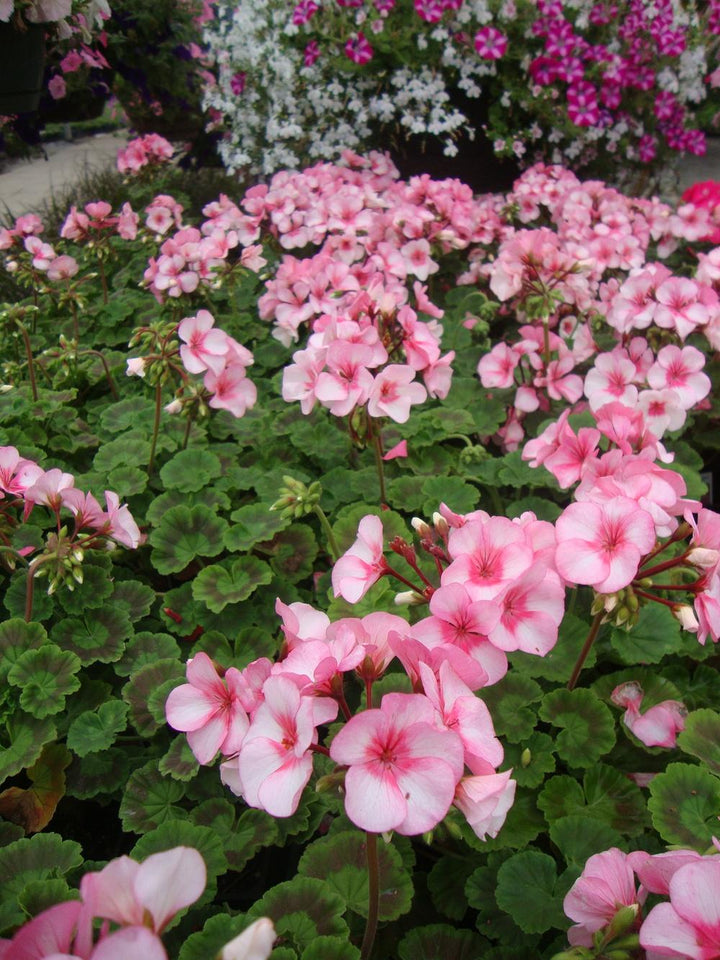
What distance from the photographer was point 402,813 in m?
0.56

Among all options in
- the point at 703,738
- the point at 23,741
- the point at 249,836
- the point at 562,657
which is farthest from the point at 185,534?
the point at 703,738

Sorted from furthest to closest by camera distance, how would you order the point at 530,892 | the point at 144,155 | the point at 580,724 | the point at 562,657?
the point at 144,155 → the point at 562,657 → the point at 580,724 → the point at 530,892

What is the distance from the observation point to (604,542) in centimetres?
80

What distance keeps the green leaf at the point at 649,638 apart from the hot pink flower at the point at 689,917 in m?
0.68

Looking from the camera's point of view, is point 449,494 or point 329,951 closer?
point 329,951

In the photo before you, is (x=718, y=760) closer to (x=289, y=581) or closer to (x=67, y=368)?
(x=289, y=581)

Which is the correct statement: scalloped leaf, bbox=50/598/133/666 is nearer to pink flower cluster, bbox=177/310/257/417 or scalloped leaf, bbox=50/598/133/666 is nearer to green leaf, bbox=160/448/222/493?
green leaf, bbox=160/448/222/493

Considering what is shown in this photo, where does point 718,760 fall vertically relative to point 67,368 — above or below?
below

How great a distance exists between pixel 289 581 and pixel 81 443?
745 mm

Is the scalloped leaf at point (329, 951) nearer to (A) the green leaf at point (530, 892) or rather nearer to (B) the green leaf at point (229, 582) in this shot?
(A) the green leaf at point (530, 892)

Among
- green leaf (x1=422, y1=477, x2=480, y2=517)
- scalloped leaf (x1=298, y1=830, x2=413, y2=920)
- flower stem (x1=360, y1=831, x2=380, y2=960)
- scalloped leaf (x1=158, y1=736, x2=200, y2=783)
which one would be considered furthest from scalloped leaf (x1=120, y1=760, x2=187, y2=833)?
green leaf (x1=422, y1=477, x2=480, y2=517)

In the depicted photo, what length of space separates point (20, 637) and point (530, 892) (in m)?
0.91

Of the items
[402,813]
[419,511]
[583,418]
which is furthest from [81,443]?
[402,813]

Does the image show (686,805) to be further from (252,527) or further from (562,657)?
(252,527)
